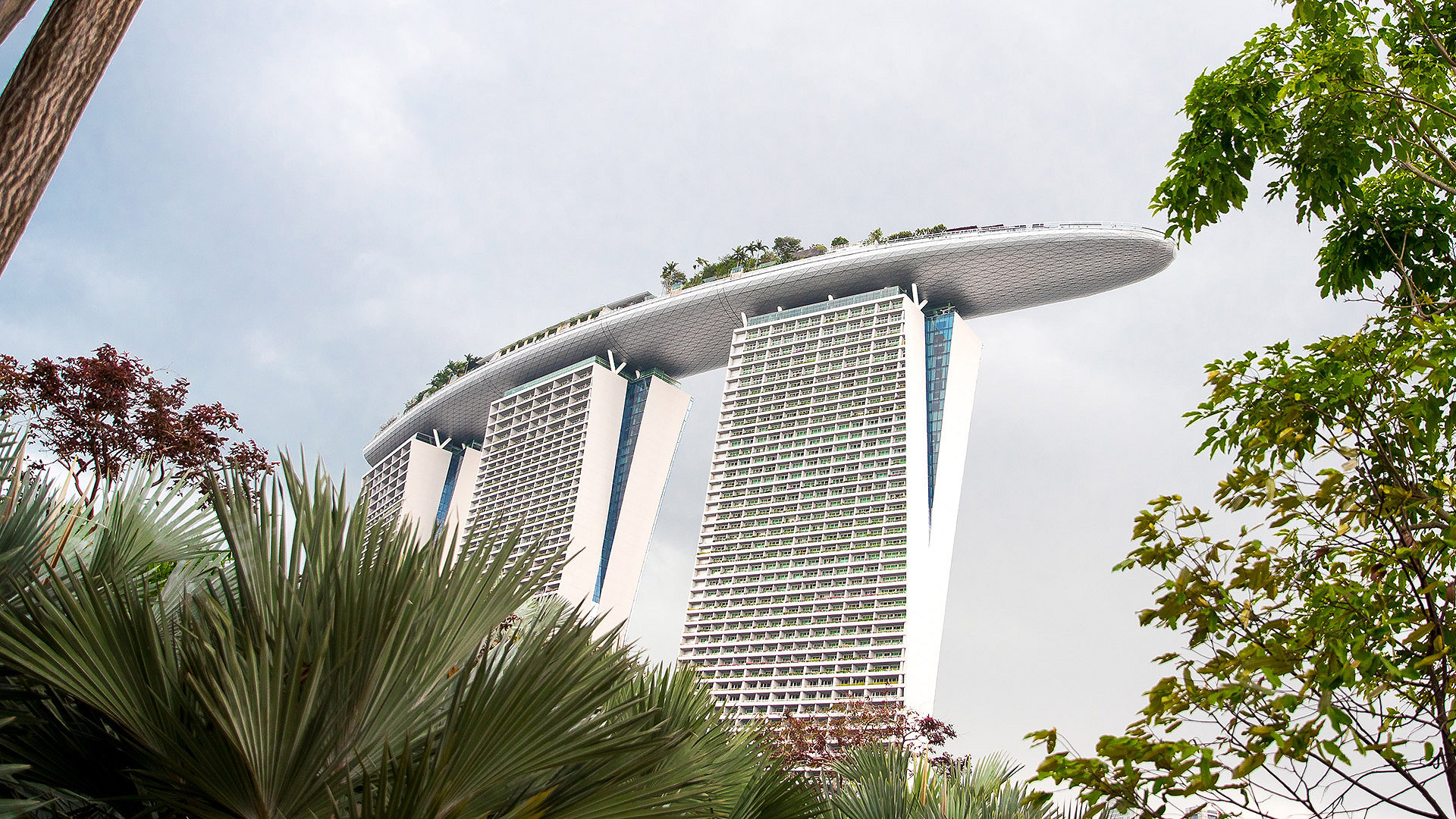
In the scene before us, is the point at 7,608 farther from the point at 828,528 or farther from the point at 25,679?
the point at 828,528

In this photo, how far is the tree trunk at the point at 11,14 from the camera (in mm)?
2707

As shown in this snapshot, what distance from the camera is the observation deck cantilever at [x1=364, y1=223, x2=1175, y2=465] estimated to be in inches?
2003

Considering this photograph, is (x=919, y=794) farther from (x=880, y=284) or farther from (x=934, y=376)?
(x=880, y=284)

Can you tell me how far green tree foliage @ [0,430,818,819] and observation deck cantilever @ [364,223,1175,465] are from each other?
168 feet

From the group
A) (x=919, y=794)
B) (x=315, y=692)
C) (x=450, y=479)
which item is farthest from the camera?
(x=450, y=479)

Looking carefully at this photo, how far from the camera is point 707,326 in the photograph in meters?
62.3

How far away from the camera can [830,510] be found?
50781 millimetres

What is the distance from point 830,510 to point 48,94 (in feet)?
161

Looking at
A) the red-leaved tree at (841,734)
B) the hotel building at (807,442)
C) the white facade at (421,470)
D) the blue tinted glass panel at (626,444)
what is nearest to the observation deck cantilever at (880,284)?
the hotel building at (807,442)

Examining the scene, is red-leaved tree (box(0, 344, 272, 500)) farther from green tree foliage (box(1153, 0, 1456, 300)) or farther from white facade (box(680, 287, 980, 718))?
white facade (box(680, 287, 980, 718))

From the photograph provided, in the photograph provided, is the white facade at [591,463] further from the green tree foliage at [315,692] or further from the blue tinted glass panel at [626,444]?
the green tree foliage at [315,692]

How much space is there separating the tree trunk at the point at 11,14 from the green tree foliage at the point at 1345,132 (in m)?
4.54

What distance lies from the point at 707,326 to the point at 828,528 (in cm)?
1769

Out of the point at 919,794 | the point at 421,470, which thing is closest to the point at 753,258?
the point at 421,470
